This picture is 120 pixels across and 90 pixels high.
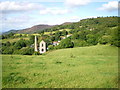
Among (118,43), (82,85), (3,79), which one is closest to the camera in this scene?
(82,85)

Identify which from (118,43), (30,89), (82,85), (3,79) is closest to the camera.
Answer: (30,89)

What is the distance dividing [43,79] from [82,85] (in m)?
2.04

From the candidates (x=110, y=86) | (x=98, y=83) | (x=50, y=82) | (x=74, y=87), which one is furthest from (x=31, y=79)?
(x=110, y=86)

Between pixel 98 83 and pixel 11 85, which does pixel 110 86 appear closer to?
pixel 98 83

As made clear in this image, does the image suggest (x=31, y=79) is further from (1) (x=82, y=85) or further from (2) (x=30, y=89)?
(1) (x=82, y=85)

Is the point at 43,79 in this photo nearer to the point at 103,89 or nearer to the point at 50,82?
the point at 50,82

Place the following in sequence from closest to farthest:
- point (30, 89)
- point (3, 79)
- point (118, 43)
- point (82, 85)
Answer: point (30, 89) → point (82, 85) → point (3, 79) → point (118, 43)

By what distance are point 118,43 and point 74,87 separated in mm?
35270

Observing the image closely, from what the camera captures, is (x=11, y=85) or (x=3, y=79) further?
(x=3, y=79)

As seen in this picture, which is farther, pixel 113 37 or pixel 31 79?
pixel 113 37

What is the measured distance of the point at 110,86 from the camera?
21.9 feet

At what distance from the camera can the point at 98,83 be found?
22.9 feet

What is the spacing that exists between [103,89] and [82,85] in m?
0.90

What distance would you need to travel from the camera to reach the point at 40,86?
6.56 m
